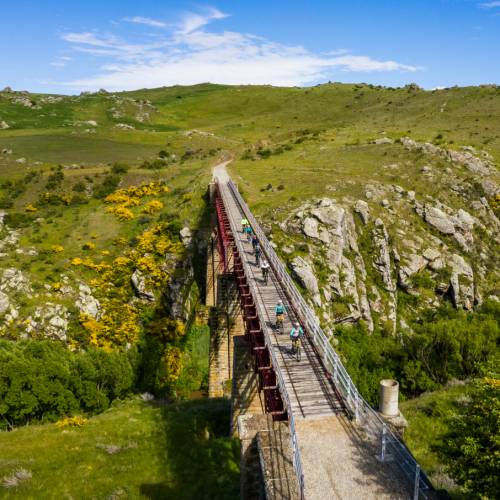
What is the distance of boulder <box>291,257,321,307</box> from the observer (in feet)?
132

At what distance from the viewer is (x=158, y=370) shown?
41.7 m

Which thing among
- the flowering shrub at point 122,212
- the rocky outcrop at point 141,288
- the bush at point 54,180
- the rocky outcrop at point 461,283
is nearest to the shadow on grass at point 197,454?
the rocky outcrop at point 141,288

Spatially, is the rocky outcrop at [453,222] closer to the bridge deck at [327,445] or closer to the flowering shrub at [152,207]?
the flowering shrub at [152,207]

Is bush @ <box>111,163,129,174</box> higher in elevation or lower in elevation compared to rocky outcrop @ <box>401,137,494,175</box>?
lower

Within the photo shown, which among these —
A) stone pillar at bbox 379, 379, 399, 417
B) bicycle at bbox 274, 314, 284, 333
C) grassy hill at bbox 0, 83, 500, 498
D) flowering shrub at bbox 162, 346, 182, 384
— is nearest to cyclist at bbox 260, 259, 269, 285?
bicycle at bbox 274, 314, 284, 333

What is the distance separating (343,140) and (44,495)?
82195mm

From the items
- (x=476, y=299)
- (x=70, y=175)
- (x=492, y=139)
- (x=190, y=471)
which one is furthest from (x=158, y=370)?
(x=492, y=139)

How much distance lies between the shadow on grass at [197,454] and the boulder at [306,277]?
13.5 m

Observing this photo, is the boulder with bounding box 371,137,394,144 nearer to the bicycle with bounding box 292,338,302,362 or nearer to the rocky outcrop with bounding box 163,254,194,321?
the rocky outcrop with bounding box 163,254,194,321

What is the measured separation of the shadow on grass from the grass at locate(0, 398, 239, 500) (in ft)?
0.17

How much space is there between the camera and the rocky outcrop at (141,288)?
157ft

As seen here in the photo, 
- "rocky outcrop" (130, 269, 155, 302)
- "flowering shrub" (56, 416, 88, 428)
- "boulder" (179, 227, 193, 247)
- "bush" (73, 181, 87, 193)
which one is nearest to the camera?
"flowering shrub" (56, 416, 88, 428)

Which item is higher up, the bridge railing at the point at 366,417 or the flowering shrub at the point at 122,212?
the flowering shrub at the point at 122,212

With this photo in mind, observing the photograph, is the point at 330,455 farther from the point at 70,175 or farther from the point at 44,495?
the point at 70,175
